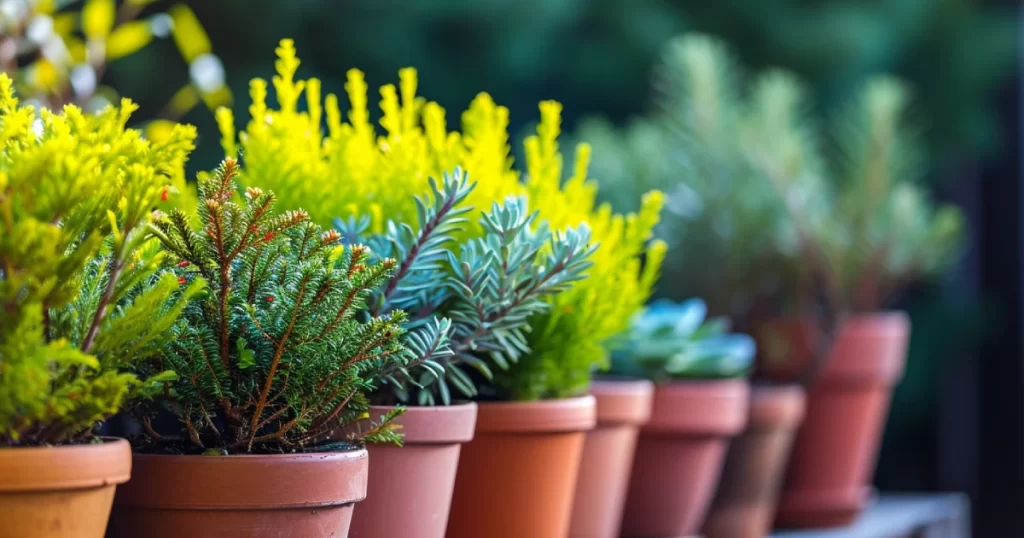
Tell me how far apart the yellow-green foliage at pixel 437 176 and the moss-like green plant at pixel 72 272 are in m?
0.21

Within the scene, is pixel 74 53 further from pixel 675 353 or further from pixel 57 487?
pixel 57 487

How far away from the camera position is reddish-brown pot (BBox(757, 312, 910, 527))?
172cm

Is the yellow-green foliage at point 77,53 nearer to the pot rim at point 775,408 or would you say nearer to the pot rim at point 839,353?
the pot rim at point 775,408

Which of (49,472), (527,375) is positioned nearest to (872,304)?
(527,375)

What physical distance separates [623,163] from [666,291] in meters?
0.22

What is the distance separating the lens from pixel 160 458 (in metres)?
0.64

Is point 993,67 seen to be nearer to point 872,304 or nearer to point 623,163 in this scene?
point 872,304

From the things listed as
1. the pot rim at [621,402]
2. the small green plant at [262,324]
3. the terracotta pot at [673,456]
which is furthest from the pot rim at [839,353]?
the small green plant at [262,324]

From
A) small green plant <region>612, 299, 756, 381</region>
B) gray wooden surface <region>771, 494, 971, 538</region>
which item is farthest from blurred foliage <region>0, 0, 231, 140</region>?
gray wooden surface <region>771, 494, 971, 538</region>

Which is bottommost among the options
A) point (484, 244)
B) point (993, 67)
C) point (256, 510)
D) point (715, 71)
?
point (256, 510)

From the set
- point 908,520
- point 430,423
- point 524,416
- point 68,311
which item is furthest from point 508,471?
point 908,520

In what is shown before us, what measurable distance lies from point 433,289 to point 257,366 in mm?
189

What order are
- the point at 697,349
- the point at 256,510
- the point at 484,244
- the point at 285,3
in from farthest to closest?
the point at 285,3
the point at 697,349
the point at 484,244
the point at 256,510

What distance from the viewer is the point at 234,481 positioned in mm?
627
